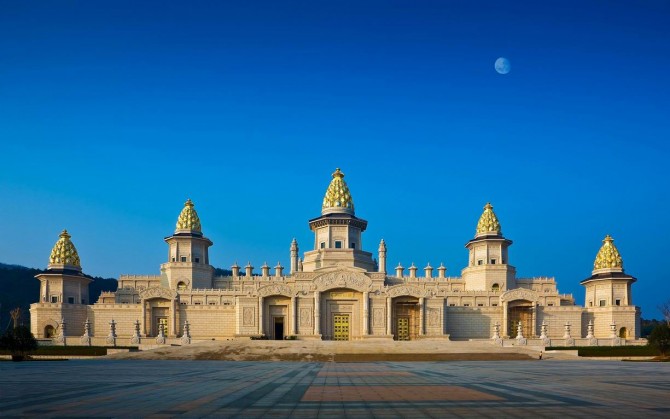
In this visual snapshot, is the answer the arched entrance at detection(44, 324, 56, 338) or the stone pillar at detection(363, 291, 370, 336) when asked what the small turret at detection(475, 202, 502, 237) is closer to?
the stone pillar at detection(363, 291, 370, 336)

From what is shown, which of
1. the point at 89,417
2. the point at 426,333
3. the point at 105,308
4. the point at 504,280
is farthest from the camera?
the point at 504,280

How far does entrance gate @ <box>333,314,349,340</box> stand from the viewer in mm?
69688

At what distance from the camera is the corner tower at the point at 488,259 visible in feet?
263

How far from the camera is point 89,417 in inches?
505

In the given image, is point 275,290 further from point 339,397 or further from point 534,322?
point 339,397

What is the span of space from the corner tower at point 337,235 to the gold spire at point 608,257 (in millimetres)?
29959

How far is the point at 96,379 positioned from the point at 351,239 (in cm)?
5913

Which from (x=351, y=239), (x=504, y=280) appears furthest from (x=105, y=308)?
(x=504, y=280)

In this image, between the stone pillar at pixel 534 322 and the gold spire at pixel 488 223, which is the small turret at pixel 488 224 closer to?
the gold spire at pixel 488 223

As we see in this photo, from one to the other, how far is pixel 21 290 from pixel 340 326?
350ft

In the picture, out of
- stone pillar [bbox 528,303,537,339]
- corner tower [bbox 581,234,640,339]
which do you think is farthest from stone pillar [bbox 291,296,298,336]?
corner tower [bbox 581,234,640,339]

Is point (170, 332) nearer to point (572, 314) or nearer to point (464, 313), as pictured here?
point (464, 313)

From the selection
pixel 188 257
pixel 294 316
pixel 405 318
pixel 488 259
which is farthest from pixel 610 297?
pixel 188 257

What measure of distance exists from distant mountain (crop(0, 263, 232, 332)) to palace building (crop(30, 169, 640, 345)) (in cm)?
6135
